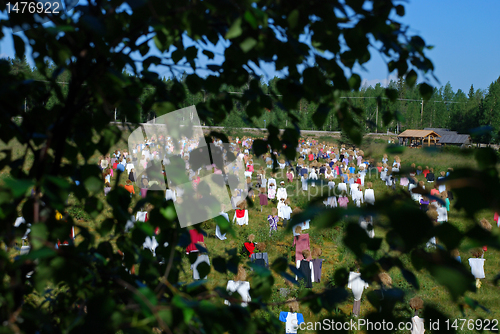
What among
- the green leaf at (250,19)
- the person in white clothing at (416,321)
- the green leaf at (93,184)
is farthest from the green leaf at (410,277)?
the person in white clothing at (416,321)

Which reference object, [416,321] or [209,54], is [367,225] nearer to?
[209,54]

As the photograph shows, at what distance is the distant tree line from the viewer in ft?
4.98

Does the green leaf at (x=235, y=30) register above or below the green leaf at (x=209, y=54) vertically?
below

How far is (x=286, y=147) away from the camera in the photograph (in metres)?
1.60

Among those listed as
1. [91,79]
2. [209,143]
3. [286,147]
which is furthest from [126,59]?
[286,147]

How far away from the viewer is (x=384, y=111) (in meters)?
1.53

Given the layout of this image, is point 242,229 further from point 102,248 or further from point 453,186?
point 453,186

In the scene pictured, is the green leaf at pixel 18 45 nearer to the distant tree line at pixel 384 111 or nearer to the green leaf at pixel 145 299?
the distant tree line at pixel 384 111

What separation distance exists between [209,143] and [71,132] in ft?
1.84

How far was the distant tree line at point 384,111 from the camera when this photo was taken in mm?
1519

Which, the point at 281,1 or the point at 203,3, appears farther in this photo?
the point at 281,1

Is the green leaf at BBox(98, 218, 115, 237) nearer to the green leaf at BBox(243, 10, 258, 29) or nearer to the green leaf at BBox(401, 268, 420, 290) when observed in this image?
the green leaf at BBox(243, 10, 258, 29)

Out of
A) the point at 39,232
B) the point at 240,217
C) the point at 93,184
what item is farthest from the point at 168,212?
the point at 240,217

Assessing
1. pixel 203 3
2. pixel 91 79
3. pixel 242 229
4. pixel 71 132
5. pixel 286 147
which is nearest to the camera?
pixel 203 3
